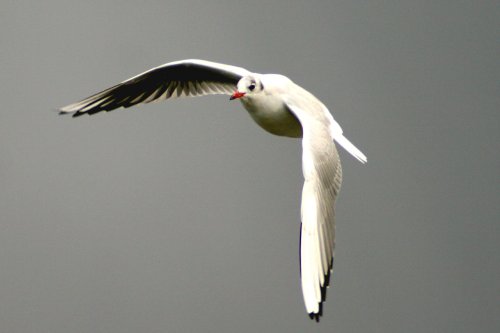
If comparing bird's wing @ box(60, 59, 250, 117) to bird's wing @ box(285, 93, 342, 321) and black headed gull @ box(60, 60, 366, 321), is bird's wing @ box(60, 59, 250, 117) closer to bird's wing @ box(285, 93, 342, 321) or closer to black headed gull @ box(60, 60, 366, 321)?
black headed gull @ box(60, 60, 366, 321)

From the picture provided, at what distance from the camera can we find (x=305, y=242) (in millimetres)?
1992

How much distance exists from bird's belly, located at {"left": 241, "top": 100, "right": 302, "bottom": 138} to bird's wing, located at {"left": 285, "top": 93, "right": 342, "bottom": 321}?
0.10 feet

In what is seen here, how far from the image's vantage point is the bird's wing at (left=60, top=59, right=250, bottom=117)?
2.54 m

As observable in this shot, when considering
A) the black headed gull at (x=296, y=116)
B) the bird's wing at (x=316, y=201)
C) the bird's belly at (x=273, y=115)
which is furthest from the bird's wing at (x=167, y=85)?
the bird's wing at (x=316, y=201)

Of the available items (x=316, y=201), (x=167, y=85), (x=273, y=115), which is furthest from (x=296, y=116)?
(x=167, y=85)

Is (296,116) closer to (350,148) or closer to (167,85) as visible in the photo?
(350,148)

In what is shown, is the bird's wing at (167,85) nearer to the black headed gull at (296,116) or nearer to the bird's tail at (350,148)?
the black headed gull at (296,116)

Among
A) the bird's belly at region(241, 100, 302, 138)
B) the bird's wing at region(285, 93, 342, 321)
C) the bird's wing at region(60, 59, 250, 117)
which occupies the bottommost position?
the bird's wing at region(285, 93, 342, 321)

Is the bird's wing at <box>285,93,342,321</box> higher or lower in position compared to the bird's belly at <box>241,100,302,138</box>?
lower

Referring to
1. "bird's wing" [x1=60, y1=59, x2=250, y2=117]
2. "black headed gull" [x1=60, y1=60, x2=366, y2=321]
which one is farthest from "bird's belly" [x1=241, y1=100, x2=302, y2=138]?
"bird's wing" [x1=60, y1=59, x2=250, y2=117]

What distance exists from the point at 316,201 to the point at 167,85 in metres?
0.81

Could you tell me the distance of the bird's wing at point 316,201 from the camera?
1964 mm

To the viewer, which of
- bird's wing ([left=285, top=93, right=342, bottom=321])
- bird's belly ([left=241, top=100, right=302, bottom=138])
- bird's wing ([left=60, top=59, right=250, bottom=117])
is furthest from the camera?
bird's wing ([left=60, top=59, right=250, bottom=117])

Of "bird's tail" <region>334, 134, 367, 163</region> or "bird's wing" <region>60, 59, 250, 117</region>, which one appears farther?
"bird's wing" <region>60, 59, 250, 117</region>
